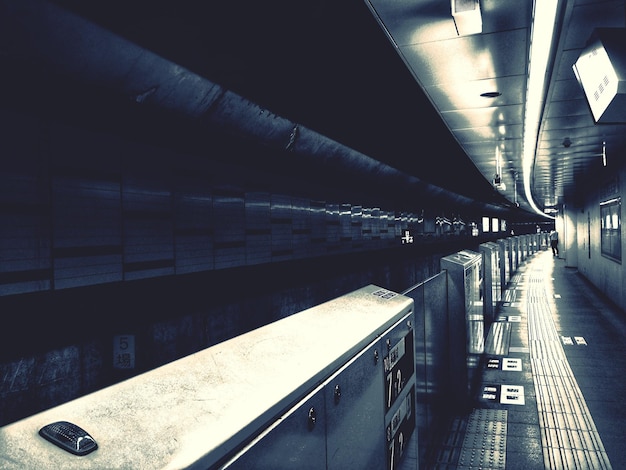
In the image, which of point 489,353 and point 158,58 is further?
point 489,353

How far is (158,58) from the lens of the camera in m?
2.64

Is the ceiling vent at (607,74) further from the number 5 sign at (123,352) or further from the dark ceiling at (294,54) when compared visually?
the number 5 sign at (123,352)

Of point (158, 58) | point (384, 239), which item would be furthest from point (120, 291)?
point (384, 239)

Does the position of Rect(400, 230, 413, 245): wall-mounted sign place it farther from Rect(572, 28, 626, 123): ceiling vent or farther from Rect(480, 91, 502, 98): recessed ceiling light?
Rect(572, 28, 626, 123): ceiling vent

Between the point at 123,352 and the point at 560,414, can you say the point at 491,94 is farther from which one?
the point at 123,352

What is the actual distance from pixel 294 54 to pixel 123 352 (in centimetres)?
310

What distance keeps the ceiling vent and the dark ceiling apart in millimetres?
1699

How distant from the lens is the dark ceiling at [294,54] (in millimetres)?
2881

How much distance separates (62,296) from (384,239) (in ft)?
27.0

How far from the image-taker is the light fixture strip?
2920 millimetres

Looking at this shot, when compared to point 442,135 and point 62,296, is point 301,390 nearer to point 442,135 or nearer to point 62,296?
point 62,296

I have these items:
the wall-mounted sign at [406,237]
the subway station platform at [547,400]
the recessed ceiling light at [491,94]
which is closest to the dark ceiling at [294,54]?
the recessed ceiling light at [491,94]

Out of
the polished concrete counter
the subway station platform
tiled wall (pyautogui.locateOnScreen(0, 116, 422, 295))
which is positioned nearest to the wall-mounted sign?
the subway station platform

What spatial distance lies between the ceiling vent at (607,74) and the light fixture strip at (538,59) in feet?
1.04
